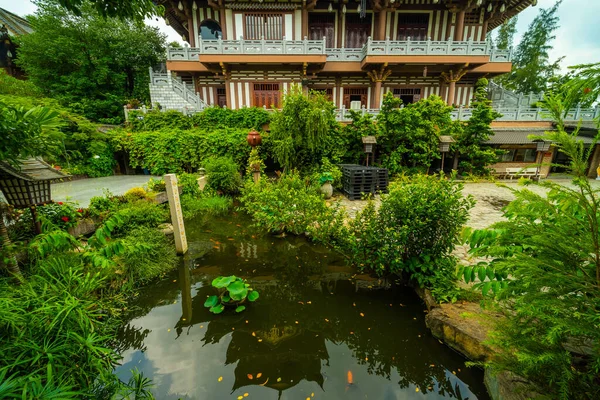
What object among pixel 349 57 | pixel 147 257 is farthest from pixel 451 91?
pixel 147 257

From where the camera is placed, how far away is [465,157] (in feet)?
43.0

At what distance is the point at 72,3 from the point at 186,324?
3881mm

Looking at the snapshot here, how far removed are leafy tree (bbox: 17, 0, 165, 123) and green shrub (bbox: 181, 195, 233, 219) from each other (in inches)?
456

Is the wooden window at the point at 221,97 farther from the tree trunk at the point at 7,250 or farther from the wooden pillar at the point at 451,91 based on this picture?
the tree trunk at the point at 7,250

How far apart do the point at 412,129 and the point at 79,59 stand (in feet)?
66.2

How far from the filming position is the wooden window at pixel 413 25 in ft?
50.3

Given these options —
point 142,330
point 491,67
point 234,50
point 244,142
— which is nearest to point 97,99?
point 234,50

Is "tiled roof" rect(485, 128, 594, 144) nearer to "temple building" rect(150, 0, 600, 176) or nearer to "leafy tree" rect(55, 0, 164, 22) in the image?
"temple building" rect(150, 0, 600, 176)

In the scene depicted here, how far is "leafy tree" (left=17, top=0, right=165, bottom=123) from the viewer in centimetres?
1536

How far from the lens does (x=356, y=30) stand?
51.5ft

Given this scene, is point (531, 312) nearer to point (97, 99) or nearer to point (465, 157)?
point (465, 157)

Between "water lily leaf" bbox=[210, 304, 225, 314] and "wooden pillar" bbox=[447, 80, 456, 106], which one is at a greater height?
"wooden pillar" bbox=[447, 80, 456, 106]

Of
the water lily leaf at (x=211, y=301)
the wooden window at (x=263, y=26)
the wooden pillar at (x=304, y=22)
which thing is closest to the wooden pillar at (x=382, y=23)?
the wooden pillar at (x=304, y=22)

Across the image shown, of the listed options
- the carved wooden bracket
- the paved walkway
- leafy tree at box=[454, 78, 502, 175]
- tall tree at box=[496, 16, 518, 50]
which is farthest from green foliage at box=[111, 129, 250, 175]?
tall tree at box=[496, 16, 518, 50]
